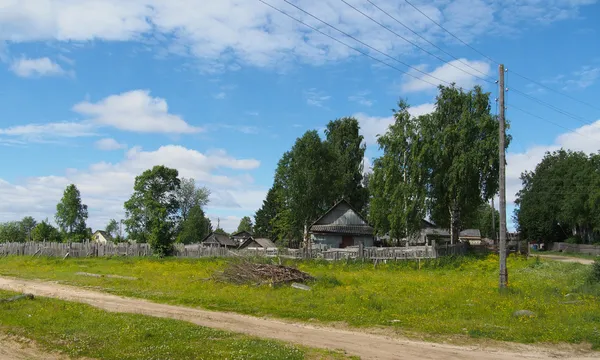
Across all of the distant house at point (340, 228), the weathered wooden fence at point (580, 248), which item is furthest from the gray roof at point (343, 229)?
the weathered wooden fence at point (580, 248)

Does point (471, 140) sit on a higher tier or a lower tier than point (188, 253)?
higher

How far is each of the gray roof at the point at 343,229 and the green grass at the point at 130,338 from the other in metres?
39.2

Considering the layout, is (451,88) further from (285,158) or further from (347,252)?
(285,158)

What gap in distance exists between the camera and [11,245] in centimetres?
5681

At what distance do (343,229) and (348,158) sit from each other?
42.0 ft

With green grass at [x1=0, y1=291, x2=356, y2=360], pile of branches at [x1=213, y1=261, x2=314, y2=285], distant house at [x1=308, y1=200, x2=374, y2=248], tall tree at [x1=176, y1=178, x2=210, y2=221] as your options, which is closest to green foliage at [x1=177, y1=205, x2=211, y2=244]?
tall tree at [x1=176, y1=178, x2=210, y2=221]

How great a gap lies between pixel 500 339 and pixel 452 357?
268 cm

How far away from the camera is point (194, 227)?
99.4 meters

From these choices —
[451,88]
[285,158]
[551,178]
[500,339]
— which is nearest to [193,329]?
[500,339]

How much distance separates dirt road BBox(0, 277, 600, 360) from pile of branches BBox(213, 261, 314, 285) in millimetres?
5853

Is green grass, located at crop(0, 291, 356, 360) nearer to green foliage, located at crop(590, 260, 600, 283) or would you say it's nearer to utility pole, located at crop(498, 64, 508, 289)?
utility pole, located at crop(498, 64, 508, 289)

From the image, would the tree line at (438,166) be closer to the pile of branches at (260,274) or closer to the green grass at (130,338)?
the pile of branches at (260,274)

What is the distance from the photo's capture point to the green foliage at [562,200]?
72500 mm

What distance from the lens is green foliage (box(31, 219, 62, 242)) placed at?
72.1 meters
